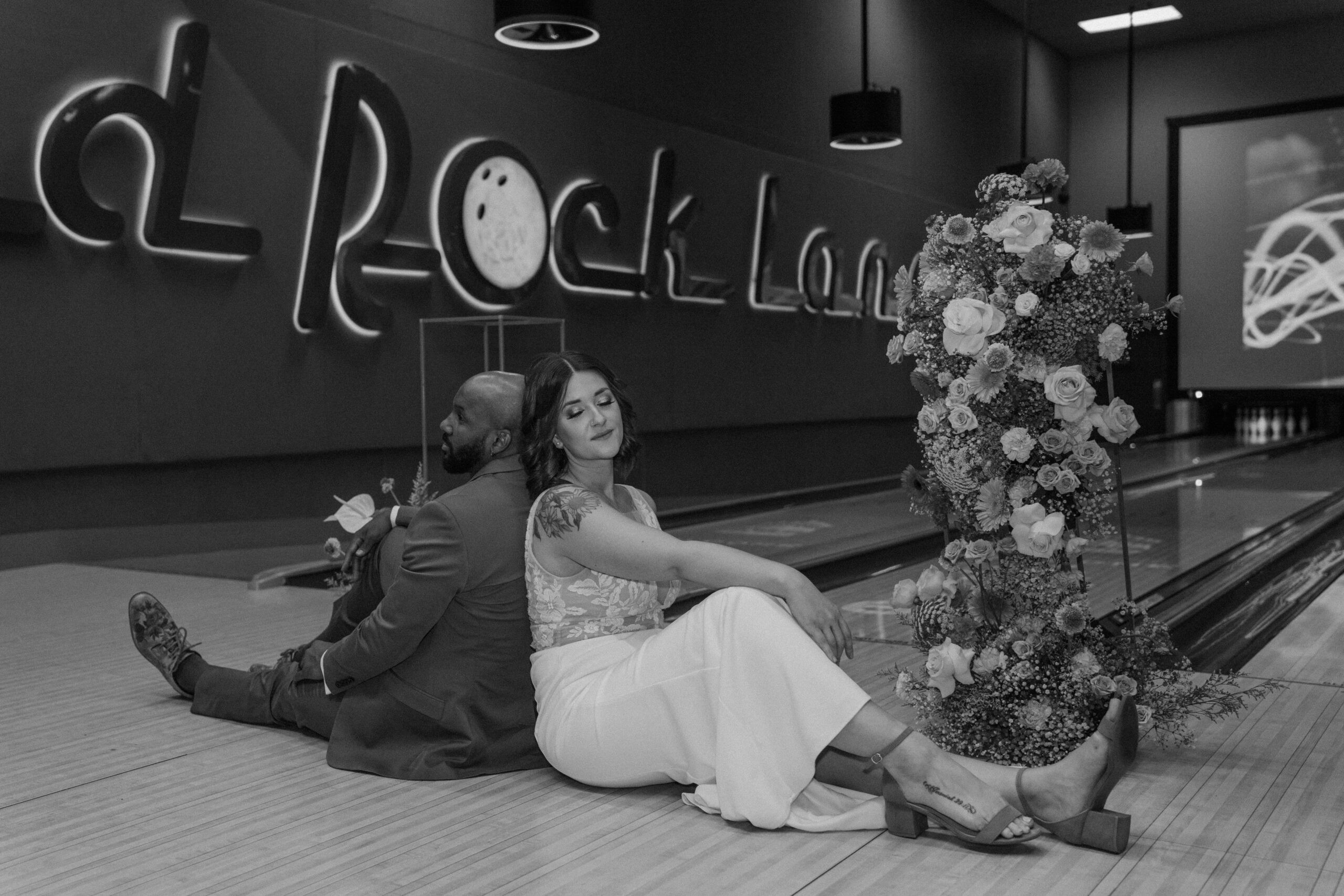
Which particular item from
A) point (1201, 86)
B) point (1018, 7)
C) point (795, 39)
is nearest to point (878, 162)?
point (795, 39)

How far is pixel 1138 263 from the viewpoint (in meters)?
2.44

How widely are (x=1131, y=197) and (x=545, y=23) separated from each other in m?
10.9

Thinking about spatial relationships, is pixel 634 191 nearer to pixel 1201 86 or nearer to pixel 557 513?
pixel 557 513

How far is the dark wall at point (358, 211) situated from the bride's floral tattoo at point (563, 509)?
12.1 feet

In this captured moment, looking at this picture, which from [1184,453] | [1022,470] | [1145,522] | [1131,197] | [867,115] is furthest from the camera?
[1131,197]

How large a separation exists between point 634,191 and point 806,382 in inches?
109

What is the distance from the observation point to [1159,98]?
14.9 meters

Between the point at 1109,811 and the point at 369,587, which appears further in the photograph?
the point at 369,587

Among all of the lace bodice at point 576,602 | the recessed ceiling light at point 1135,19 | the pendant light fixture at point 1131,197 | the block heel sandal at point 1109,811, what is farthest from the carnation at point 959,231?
the recessed ceiling light at point 1135,19

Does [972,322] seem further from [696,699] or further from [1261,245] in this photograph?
[1261,245]

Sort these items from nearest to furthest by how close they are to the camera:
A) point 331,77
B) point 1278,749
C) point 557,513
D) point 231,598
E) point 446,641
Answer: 1. point 557,513
2. point 446,641
3. point 1278,749
4. point 231,598
5. point 331,77

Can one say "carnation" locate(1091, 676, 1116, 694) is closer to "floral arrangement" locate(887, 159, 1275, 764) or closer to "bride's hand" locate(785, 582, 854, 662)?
"floral arrangement" locate(887, 159, 1275, 764)

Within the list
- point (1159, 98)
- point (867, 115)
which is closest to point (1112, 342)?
point (867, 115)

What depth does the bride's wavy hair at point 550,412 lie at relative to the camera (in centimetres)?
238
